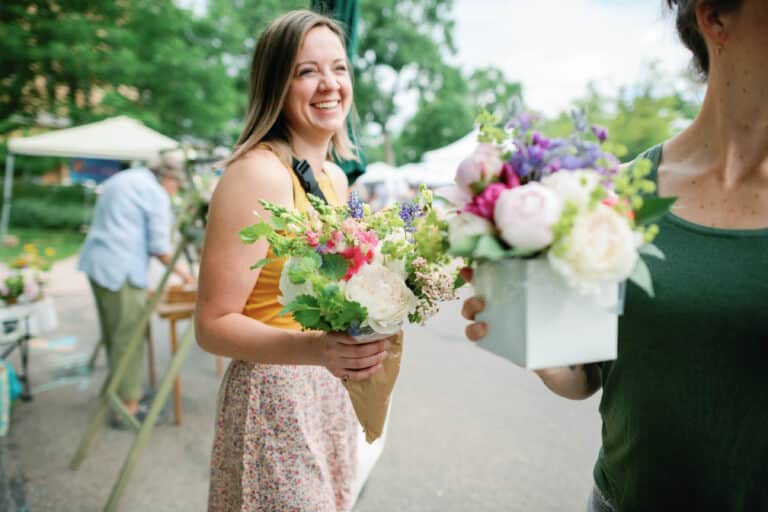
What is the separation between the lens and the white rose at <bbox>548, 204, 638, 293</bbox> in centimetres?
73

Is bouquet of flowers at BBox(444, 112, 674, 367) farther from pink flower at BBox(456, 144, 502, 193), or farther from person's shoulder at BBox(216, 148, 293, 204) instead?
person's shoulder at BBox(216, 148, 293, 204)

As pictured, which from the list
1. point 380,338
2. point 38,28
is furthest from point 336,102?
point 38,28

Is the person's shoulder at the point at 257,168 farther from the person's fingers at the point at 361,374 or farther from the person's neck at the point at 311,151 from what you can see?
the person's fingers at the point at 361,374

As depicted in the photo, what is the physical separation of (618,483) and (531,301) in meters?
0.68

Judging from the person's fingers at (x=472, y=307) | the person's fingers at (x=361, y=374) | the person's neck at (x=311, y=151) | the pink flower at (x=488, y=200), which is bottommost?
the person's fingers at (x=361, y=374)

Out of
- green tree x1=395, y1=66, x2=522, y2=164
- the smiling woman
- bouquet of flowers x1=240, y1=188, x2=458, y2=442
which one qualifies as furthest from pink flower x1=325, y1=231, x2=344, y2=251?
Result: green tree x1=395, y1=66, x2=522, y2=164

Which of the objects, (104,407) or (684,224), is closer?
(684,224)

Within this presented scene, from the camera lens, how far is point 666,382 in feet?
3.53

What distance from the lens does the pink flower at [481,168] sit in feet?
2.70

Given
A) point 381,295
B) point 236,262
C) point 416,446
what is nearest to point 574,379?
point 381,295

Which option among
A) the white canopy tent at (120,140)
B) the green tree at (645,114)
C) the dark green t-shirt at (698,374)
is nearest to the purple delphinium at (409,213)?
the dark green t-shirt at (698,374)

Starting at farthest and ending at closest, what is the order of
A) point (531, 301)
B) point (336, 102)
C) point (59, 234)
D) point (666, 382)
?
point (59, 234), point (336, 102), point (666, 382), point (531, 301)

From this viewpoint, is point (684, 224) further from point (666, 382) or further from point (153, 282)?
point (153, 282)

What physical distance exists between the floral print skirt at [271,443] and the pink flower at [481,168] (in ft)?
3.10
